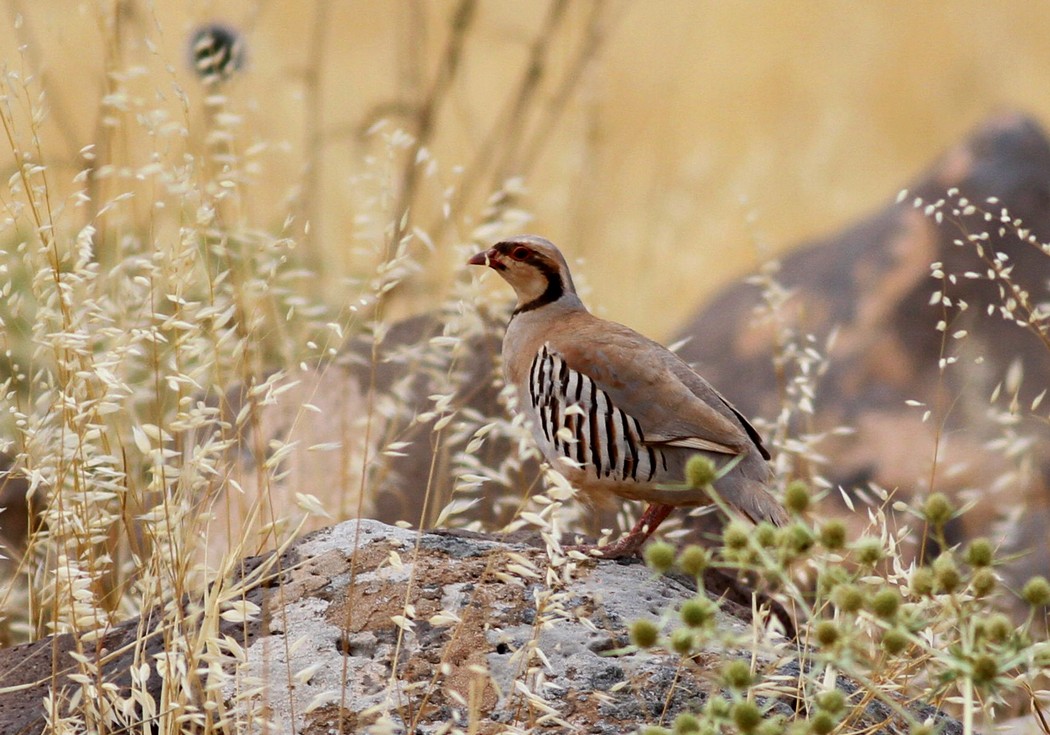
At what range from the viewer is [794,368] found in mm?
8086

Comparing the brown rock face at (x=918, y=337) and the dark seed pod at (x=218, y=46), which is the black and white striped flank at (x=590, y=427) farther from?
the brown rock face at (x=918, y=337)

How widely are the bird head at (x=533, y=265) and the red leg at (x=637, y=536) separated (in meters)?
0.92

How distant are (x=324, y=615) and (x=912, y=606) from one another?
4.95 ft

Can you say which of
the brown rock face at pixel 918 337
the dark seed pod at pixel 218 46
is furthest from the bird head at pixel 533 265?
the brown rock face at pixel 918 337

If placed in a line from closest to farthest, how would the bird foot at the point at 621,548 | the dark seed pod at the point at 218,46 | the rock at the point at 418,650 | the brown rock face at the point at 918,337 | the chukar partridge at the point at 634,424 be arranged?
the rock at the point at 418,650 → the bird foot at the point at 621,548 → the chukar partridge at the point at 634,424 → the dark seed pod at the point at 218,46 → the brown rock face at the point at 918,337

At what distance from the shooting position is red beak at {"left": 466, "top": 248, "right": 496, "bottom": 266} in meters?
4.63

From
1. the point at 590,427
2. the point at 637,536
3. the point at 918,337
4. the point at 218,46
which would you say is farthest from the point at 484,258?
the point at 918,337

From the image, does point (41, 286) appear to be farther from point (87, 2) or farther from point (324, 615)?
point (87, 2)

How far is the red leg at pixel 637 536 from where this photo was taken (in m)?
3.91

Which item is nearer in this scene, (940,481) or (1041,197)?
(940,481)

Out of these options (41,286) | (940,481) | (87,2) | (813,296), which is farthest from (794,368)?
(41,286)

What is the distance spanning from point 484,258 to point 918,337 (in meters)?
3.89

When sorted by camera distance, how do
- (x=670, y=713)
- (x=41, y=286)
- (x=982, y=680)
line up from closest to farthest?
1. (x=982, y=680)
2. (x=670, y=713)
3. (x=41, y=286)

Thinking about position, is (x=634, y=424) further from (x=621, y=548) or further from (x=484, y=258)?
(x=484, y=258)
